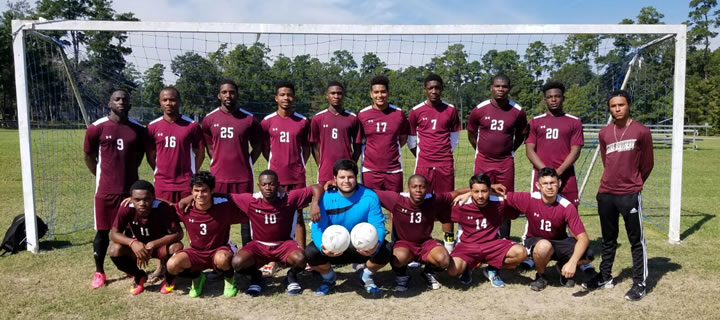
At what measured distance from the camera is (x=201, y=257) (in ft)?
13.5

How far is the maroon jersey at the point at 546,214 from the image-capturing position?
4.20 meters

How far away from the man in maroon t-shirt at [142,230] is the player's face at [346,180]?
4.91 feet

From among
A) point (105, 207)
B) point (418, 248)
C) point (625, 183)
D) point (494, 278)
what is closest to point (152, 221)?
point (105, 207)

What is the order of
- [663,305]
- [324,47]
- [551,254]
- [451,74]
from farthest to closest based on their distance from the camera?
[451,74], [324,47], [551,254], [663,305]

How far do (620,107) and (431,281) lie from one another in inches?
89.4

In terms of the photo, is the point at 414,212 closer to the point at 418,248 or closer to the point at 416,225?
the point at 416,225

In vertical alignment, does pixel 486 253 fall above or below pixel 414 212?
below

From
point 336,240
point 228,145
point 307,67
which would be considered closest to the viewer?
point 336,240

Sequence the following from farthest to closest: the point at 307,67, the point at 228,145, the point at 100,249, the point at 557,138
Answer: the point at 307,67
the point at 557,138
the point at 228,145
the point at 100,249

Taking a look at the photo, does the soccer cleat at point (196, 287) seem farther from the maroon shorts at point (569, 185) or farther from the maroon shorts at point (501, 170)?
the maroon shorts at point (569, 185)

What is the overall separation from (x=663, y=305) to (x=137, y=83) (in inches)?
259

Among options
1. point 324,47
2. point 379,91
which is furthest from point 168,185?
point 324,47

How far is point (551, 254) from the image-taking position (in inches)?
164

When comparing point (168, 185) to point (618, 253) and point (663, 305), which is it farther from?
point (618, 253)
